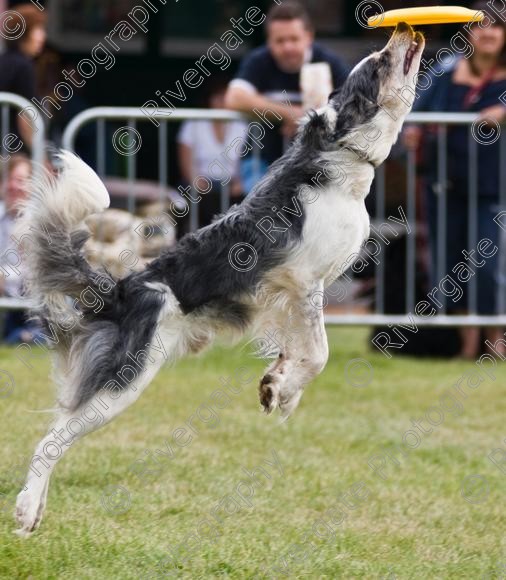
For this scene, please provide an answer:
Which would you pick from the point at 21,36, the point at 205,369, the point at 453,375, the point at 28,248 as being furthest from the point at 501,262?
the point at 28,248

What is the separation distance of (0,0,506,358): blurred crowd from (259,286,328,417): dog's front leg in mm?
3727

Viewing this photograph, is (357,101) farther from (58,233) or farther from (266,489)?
(266,489)

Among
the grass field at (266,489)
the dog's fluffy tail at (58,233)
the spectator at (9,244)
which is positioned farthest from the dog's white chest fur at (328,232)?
the spectator at (9,244)

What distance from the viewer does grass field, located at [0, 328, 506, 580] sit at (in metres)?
4.17

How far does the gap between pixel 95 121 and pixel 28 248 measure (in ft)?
14.7

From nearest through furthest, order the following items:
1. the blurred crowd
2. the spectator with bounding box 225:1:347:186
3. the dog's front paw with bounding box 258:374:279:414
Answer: the dog's front paw with bounding box 258:374:279:414 → the spectator with bounding box 225:1:347:186 → the blurred crowd

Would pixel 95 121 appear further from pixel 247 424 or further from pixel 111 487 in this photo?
pixel 111 487

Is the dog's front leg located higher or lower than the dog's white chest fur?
lower

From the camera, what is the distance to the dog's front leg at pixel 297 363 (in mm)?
4656

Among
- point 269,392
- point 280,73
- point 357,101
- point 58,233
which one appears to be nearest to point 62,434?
point 58,233

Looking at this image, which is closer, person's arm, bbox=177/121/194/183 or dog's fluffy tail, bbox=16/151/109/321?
dog's fluffy tail, bbox=16/151/109/321

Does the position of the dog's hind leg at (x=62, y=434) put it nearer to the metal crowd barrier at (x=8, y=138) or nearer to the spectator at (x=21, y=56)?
the metal crowd barrier at (x=8, y=138)

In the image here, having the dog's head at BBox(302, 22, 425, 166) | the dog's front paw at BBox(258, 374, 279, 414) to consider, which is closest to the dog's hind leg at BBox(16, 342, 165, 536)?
the dog's front paw at BBox(258, 374, 279, 414)

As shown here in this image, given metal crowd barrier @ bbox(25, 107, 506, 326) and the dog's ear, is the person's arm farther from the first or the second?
the dog's ear
